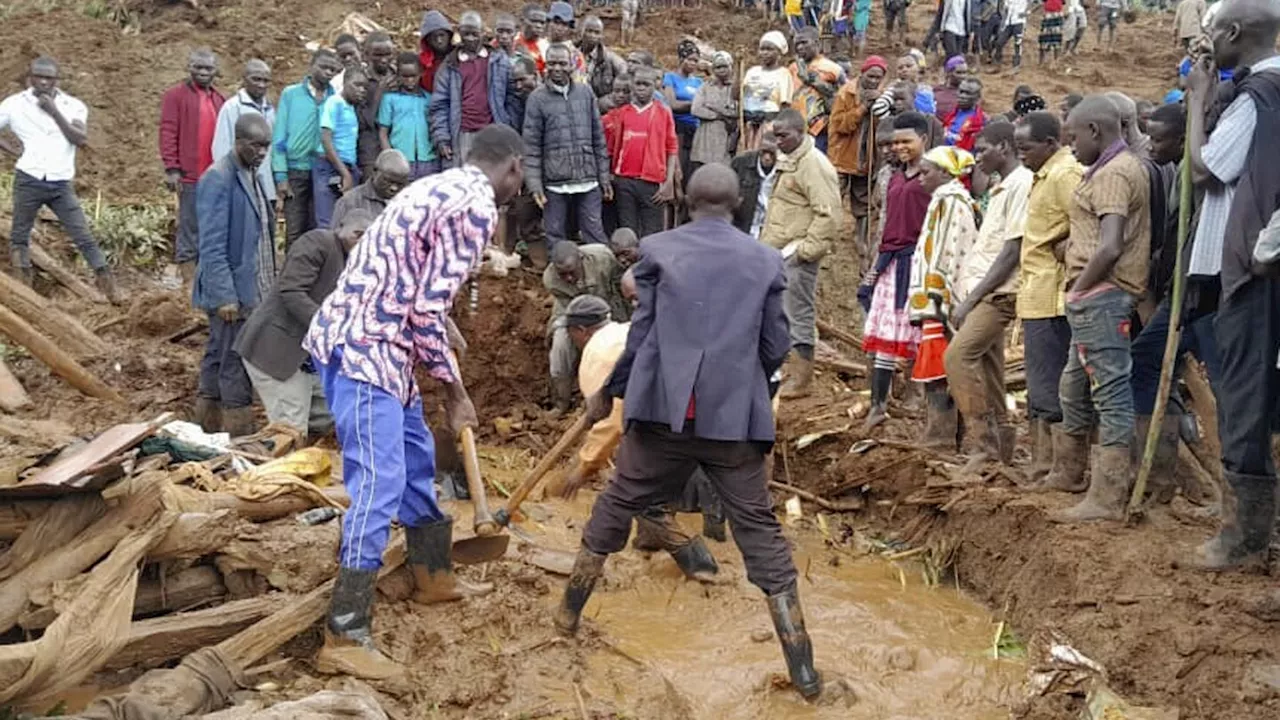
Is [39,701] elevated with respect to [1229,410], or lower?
lower

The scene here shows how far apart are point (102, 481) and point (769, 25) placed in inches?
630

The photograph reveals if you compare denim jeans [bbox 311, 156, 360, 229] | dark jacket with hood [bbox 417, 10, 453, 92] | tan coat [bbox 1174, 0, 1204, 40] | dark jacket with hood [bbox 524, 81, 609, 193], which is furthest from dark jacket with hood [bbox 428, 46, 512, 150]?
tan coat [bbox 1174, 0, 1204, 40]

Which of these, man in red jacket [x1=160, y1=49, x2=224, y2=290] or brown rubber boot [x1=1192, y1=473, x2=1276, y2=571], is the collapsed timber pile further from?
man in red jacket [x1=160, y1=49, x2=224, y2=290]

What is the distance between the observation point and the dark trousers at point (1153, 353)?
17.6 feet

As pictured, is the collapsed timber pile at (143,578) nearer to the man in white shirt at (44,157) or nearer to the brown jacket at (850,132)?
the man in white shirt at (44,157)

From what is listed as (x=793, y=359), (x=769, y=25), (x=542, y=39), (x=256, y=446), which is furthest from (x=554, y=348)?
(x=769, y=25)

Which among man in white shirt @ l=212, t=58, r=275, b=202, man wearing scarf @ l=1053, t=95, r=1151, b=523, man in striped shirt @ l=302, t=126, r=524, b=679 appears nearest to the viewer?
man in striped shirt @ l=302, t=126, r=524, b=679

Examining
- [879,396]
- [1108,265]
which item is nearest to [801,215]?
[879,396]

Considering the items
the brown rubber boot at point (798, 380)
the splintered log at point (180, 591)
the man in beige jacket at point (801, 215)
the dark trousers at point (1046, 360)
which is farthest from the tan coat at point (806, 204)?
the splintered log at point (180, 591)

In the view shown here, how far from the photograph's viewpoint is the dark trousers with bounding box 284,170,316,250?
9539 millimetres

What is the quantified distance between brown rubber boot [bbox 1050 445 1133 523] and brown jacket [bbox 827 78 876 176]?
15.9 feet

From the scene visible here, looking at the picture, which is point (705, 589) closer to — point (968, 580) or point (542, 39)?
point (968, 580)

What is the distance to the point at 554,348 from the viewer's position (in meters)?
8.76

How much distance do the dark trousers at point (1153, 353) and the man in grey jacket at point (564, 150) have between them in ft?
16.2
